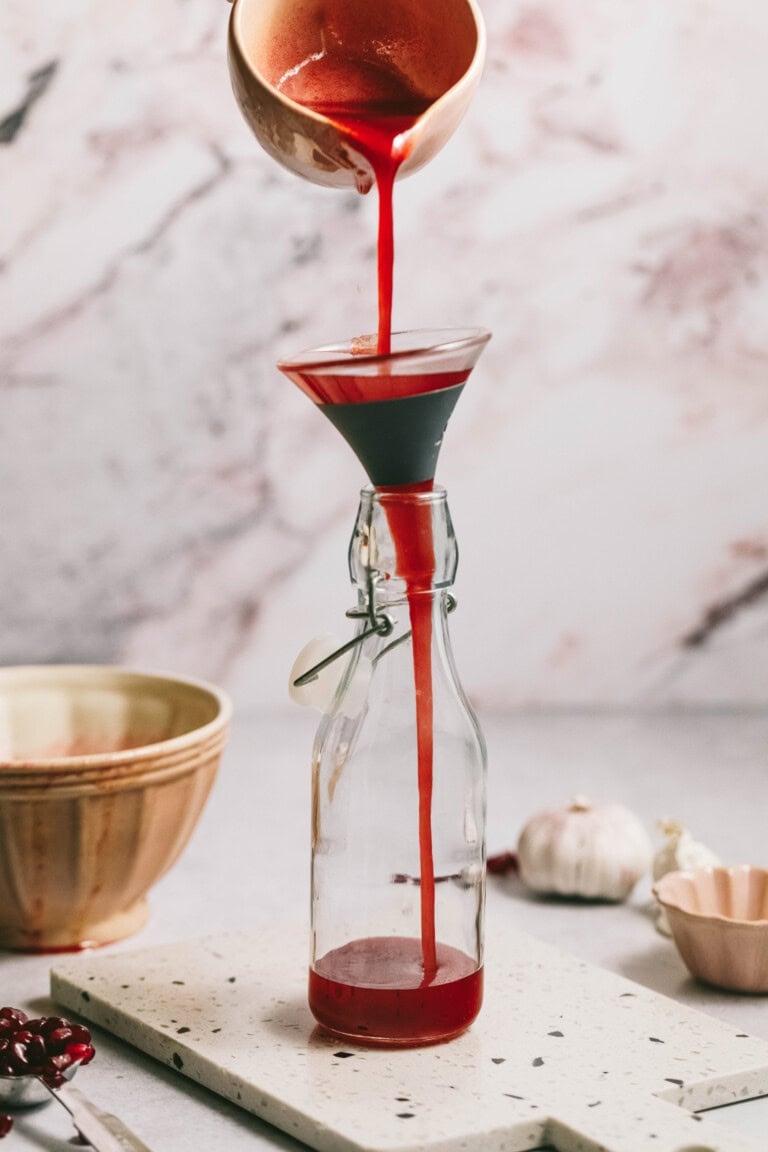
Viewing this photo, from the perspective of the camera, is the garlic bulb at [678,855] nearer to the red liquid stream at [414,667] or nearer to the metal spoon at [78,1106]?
the red liquid stream at [414,667]

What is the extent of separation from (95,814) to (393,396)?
0.37 m

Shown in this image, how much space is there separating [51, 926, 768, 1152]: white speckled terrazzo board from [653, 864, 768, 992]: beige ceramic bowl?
60 millimetres

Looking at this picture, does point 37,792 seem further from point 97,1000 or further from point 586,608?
point 586,608

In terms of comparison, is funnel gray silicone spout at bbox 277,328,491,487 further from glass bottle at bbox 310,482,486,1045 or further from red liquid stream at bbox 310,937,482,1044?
red liquid stream at bbox 310,937,482,1044

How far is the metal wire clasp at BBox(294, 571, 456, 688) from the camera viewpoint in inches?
35.9

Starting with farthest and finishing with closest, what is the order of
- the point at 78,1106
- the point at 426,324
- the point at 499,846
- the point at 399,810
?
the point at 426,324, the point at 499,846, the point at 399,810, the point at 78,1106

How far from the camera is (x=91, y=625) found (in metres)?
1.74

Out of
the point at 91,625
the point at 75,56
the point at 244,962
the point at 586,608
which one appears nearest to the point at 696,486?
the point at 586,608

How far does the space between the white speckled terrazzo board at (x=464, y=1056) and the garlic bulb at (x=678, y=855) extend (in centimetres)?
17

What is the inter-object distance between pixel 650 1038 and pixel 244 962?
274 mm

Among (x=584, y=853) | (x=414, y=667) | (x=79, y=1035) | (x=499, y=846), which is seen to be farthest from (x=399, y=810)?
(x=499, y=846)

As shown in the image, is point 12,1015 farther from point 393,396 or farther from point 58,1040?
point 393,396

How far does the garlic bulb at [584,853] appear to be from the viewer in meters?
1.23

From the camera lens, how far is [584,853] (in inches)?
48.3
